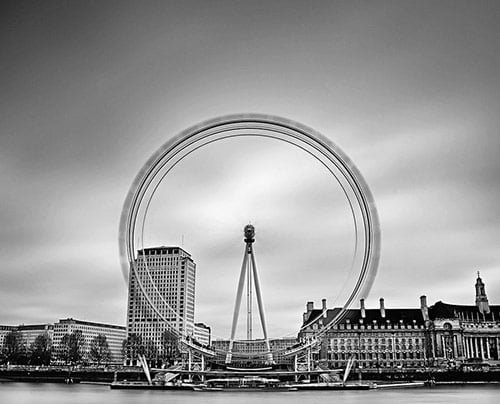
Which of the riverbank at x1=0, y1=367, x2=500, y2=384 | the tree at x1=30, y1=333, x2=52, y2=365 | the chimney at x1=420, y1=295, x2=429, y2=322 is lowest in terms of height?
the riverbank at x1=0, y1=367, x2=500, y2=384

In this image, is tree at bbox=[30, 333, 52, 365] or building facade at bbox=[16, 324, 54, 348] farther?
building facade at bbox=[16, 324, 54, 348]

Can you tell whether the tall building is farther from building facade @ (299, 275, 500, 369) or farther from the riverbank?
building facade @ (299, 275, 500, 369)

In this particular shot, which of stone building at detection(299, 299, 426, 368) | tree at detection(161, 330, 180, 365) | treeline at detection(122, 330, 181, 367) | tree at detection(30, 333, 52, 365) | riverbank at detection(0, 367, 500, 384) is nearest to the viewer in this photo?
riverbank at detection(0, 367, 500, 384)

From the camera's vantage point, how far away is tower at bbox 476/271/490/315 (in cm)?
7338

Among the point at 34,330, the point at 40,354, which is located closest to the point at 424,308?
the point at 40,354

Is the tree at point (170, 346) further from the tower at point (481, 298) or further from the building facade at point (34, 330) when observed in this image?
the building facade at point (34, 330)

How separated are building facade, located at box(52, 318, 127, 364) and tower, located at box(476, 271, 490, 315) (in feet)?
190

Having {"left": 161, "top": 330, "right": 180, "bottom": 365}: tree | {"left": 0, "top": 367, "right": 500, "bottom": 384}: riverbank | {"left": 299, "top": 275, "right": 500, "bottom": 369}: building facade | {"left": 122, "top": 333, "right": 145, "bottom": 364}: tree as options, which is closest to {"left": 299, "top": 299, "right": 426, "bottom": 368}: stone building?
{"left": 299, "top": 275, "right": 500, "bottom": 369}: building facade

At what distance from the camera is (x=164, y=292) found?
79.9m

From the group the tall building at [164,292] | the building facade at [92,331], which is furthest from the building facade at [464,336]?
the building facade at [92,331]

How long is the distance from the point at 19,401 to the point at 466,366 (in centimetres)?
4896

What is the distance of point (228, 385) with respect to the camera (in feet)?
155

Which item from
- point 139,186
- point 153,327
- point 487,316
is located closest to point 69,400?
point 139,186

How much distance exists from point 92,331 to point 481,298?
69973 millimetres
